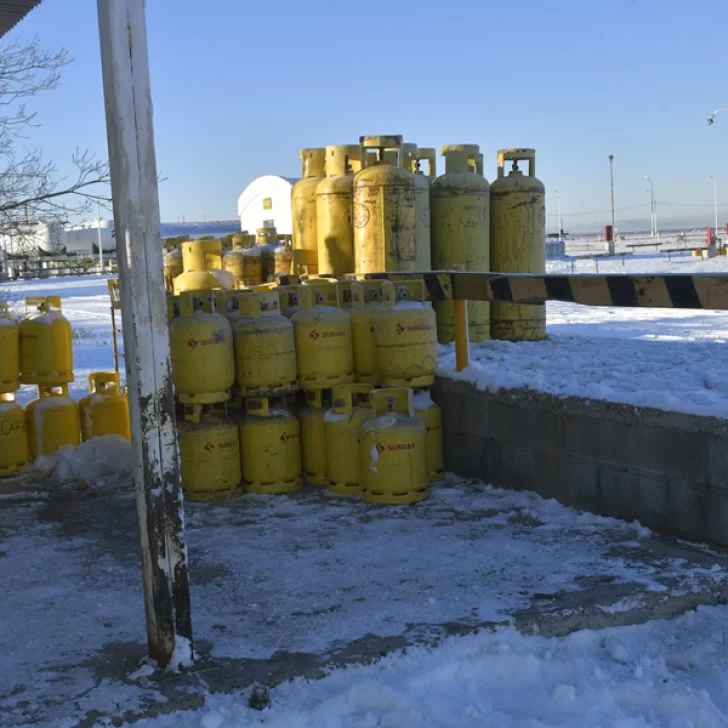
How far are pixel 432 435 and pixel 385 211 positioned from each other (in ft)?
9.64

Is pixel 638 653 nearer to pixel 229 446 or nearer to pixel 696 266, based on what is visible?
pixel 229 446

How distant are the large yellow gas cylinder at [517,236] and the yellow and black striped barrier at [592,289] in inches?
106

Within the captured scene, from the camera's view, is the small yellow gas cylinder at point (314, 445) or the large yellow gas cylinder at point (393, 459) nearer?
the large yellow gas cylinder at point (393, 459)

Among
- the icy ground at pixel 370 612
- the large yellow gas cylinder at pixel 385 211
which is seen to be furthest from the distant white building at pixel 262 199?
the icy ground at pixel 370 612

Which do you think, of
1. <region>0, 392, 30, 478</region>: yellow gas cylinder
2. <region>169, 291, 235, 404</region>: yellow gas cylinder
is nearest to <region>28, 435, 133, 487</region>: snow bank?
<region>0, 392, 30, 478</region>: yellow gas cylinder

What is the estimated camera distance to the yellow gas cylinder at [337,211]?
404 inches

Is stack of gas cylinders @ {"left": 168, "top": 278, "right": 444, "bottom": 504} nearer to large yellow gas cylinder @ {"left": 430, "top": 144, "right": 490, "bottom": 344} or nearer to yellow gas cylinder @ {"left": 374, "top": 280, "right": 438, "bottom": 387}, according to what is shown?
yellow gas cylinder @ {"left": 374, "top": 280, "right": 438, "bottom": 387}

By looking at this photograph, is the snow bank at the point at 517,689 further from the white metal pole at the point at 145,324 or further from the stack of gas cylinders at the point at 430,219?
the stack of gas cylinders at the point at 430,219

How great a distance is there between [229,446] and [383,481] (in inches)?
49.2

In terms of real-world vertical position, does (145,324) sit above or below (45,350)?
above

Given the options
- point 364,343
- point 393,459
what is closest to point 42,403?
point 364,343

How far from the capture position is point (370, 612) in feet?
16.0

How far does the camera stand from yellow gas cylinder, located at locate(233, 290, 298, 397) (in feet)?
24.1

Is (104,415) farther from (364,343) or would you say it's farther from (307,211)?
(307,211)
